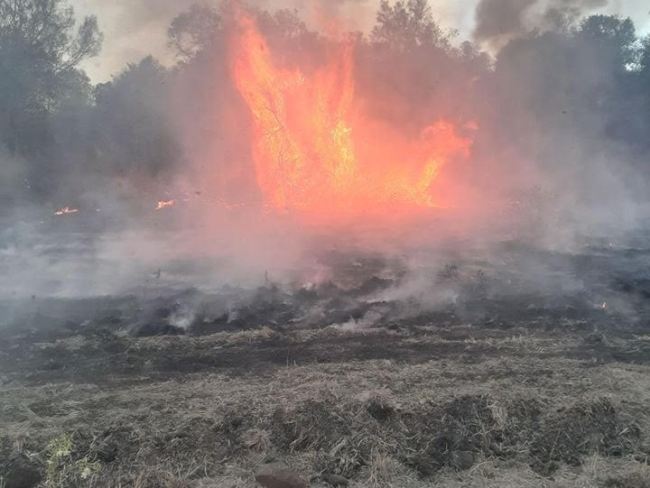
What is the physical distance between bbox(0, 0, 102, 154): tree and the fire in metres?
12.6

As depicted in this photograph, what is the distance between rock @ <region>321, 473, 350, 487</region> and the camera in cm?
508

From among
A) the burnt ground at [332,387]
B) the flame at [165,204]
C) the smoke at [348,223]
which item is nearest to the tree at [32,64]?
the smoke at [348,223]

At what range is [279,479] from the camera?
505 cm

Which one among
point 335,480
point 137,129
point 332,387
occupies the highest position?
point 137,129

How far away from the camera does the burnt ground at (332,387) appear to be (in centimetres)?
532

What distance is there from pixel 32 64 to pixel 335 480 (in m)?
27.8

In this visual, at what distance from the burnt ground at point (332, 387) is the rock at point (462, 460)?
0.5 inches

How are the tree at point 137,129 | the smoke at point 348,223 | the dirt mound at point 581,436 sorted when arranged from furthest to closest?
the tree at point 137,129
the smoke at point 348,223
the dirt mound at point 581,436

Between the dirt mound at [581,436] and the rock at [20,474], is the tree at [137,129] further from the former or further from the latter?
the dirt mound at [581,436]

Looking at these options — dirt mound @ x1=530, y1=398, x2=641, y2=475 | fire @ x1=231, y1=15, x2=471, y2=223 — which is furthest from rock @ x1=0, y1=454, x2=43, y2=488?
fire @ x1=231, y1=15, x2=471, y2=223

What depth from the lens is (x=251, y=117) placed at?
65.9ft

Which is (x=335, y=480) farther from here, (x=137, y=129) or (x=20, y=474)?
(x=137, y=129)

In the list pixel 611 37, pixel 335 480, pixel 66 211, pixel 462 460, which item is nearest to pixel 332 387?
pixel 335 480

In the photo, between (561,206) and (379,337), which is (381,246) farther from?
(561,206)
